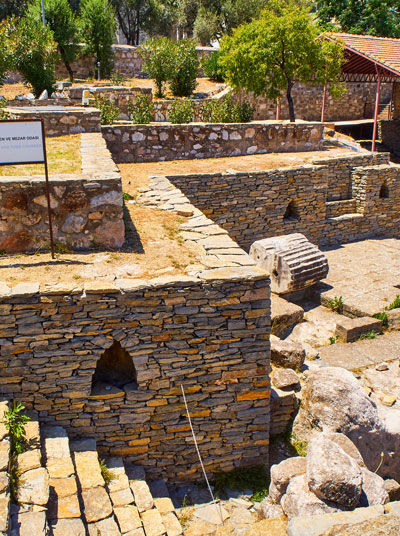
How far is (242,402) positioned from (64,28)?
72.4ft

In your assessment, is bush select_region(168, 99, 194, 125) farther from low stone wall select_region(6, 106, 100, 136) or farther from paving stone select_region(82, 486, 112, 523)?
paving stone select_region(82, 486, 112, 523)

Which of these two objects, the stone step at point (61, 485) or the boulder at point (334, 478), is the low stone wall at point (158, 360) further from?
the boulder at point (334, 478)

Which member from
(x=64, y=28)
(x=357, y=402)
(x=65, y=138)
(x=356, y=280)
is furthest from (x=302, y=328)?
(x=64, y=28)

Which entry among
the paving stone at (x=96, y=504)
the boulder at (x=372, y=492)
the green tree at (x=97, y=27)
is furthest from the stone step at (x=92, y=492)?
the green tree at (x=97, y=27)

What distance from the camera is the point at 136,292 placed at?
4.73 metres

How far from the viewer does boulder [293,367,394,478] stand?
A: 17.6 feet

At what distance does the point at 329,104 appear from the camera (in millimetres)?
24062

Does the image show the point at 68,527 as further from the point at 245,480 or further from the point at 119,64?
the point at 119,64

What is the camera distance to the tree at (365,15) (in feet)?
85.8

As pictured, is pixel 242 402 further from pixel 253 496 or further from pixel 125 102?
pixel 125 102

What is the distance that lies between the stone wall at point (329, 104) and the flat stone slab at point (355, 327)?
44.6 ft

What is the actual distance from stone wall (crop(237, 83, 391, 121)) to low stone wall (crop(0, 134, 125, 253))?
15747 millimetres

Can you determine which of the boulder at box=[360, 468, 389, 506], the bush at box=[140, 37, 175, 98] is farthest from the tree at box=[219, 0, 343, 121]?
the boulder at box=[360, 468, 389, 506]

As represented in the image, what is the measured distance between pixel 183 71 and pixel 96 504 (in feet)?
61.8
